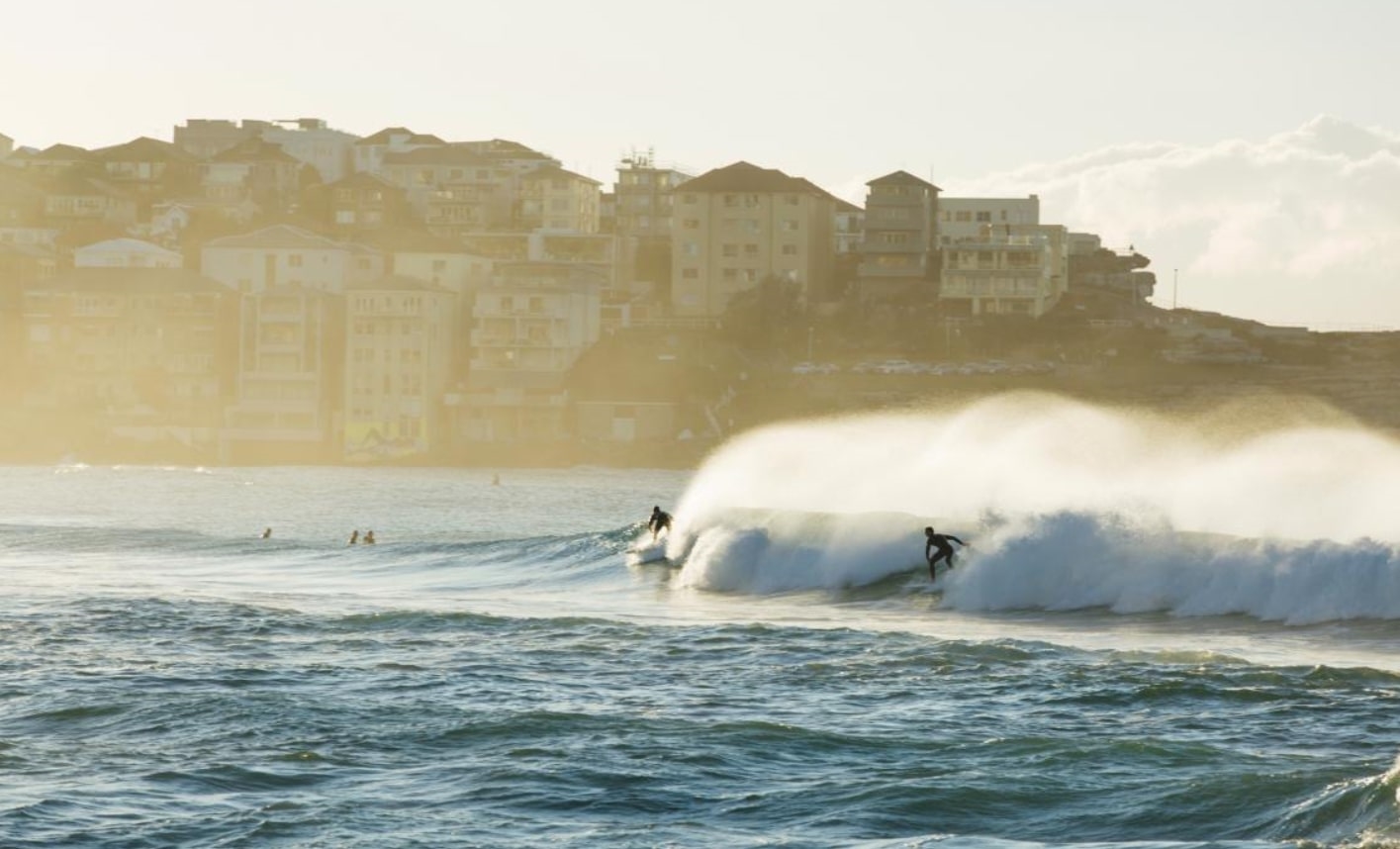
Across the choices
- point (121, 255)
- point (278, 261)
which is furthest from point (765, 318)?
point (121, 255)

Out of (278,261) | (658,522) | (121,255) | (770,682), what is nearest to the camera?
(770,682)

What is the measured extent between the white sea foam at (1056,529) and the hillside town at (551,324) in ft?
260

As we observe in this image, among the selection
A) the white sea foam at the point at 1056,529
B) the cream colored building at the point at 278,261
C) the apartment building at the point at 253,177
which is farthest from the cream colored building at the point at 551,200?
the white sea foam at the point at 1056,529

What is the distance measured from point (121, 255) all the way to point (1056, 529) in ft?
406

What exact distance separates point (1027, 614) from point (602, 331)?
373ft

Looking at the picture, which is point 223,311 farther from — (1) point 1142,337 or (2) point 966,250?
(1) point 1142,337

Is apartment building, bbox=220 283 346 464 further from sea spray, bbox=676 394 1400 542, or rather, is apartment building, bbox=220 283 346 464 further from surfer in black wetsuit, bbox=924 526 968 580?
surfer in black wetsuit, bbox=924 526 968 580

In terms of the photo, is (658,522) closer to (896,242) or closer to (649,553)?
(649,553)

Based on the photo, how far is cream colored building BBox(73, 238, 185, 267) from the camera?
146125mm

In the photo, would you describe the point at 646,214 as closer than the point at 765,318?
No

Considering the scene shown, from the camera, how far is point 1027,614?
95.5 ft

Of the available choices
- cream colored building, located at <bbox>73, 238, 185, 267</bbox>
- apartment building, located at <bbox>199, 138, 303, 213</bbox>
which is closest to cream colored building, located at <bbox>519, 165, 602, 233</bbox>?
apartment building, located at <bbox>199, 138, 303, 213</bbox>

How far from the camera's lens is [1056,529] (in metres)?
31.1

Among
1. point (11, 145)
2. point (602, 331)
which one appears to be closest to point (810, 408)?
point (602, 331)
